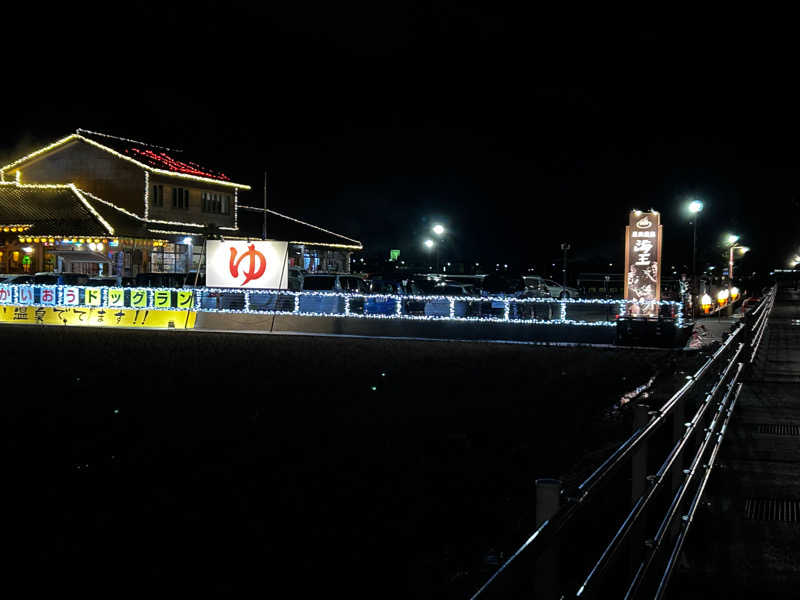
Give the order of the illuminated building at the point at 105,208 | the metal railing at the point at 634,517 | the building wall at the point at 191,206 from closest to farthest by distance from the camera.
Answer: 1. the metal railing at the point at 634,517
2. the illuminated building at the point at 105,208
3. the building wall at the point at 191,206

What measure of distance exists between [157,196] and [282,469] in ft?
133

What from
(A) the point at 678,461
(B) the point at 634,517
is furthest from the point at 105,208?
(B) the point at 634,517

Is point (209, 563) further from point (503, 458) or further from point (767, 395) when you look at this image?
point (767, 395)

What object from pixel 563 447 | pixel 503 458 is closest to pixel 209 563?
pixel 503 458

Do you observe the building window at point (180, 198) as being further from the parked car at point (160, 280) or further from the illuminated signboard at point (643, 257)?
the illuminated signboard at point (643, 257)

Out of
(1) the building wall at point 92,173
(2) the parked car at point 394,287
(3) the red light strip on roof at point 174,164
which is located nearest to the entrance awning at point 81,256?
(1) the building wall at point 92,173

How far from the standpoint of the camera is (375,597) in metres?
5.48

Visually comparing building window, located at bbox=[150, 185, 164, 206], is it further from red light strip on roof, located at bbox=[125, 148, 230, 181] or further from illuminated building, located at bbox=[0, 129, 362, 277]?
red light strip on roof, located at bbox=[125, 148, 230, 181]

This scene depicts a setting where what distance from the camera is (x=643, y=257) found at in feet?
84.7

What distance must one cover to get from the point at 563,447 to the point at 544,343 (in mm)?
15092

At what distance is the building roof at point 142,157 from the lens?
153ft

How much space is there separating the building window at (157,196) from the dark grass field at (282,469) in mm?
30052

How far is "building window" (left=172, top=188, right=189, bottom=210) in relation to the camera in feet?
158

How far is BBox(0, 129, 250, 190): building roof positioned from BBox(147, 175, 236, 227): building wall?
1.55ft
